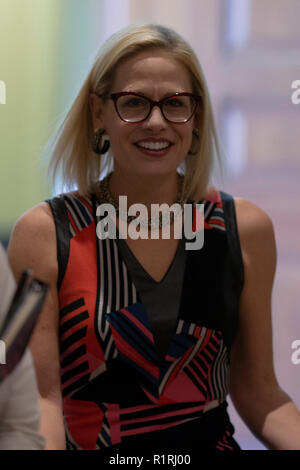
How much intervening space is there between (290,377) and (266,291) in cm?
84

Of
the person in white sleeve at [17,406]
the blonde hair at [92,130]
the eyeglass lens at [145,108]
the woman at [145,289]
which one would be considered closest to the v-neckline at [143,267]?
the woman at [145,289]

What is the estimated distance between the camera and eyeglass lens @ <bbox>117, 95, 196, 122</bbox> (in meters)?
1.30

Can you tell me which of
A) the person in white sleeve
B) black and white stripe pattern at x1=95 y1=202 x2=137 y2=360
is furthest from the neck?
the person in white sleeve

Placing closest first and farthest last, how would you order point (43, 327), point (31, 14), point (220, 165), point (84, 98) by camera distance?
point (43, 327) → point (84, 98) → point (220, 165) → point (31, 14)

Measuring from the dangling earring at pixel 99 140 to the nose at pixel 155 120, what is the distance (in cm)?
16

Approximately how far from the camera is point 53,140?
148cm

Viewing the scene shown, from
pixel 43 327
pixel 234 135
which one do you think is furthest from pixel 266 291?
pixel 234 135

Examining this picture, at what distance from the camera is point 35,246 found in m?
1.31

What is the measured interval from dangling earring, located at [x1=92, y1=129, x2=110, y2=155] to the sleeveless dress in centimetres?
14

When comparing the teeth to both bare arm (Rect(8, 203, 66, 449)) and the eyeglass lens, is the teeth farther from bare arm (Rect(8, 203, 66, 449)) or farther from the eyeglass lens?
bare arm (Rect(8, 203, 66, 449))

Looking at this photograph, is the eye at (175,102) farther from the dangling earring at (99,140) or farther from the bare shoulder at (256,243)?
the bare shoulder at (256,243)

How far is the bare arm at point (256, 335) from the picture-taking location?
1.40m

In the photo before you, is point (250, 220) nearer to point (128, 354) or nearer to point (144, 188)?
point (144, 188)

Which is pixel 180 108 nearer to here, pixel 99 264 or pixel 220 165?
pixel 220 165
